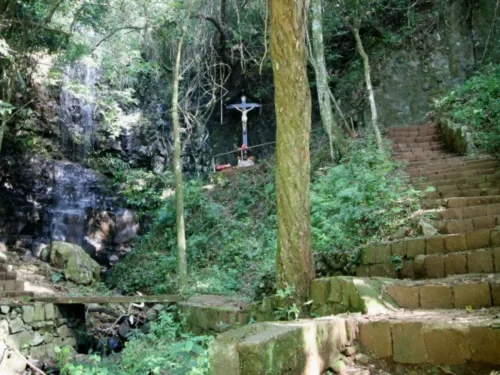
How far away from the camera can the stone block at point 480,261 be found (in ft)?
14.8

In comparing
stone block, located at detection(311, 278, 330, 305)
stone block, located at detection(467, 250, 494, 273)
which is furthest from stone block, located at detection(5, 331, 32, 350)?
stone block, located at detection(467, 250, 494, 273)

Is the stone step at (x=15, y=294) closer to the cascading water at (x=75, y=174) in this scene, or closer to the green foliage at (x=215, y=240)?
the green foliage at (x=215, y=240)

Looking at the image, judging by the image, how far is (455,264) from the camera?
15.6ft

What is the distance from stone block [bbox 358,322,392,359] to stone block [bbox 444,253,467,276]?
5.57 ft

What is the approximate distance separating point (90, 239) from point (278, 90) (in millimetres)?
11421

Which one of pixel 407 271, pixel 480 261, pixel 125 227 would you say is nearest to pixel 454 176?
pixel 407 271

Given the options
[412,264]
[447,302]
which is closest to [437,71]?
[412,264]

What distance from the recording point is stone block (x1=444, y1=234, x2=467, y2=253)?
5102 mm

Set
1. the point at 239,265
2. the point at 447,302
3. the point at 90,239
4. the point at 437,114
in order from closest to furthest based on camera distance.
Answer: the point at 447,302, the point at 239,265, the point at 437,114, the point at 90,239

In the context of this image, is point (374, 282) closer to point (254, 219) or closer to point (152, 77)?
point (254, 219)

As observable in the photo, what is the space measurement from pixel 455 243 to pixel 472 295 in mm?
1368

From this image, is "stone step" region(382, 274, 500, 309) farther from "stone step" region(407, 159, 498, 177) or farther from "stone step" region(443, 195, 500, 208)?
"stone step" region(407, 159, 498, 177)

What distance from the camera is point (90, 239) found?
14570 mm

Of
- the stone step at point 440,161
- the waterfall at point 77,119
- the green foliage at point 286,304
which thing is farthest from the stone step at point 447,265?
the waterfall at point 77,119
